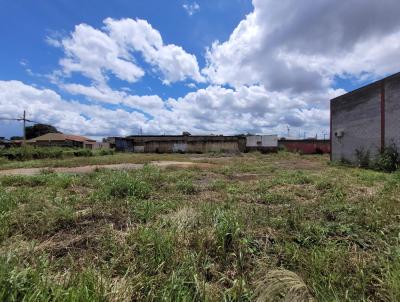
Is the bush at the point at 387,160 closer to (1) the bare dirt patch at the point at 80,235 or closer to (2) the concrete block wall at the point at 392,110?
(2) the concrete block wall at the point at 392,110

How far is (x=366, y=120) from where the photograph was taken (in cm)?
1602

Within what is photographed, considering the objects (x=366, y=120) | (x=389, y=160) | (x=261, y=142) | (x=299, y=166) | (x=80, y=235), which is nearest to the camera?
(x=80, y=235)

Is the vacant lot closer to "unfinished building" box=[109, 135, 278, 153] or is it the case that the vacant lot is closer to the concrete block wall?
the concrete block wall

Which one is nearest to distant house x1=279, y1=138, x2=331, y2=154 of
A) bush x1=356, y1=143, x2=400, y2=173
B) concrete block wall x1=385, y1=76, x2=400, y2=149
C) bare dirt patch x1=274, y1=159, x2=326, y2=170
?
bare dirt patch x1=274, y1=159, x2=326, y2=170

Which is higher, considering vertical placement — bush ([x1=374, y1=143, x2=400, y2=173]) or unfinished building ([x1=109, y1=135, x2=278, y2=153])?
unfinished building ([x1=109, y1=135, x2=278, y2=153])

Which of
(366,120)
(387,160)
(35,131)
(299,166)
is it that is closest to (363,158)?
(366,120)

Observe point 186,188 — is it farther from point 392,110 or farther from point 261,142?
point 261,142

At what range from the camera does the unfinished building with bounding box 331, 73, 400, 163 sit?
13.8 m

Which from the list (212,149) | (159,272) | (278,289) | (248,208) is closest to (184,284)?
(159,272)

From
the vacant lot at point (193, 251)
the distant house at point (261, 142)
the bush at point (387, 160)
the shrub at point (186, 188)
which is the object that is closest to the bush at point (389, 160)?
the bush at point (387, 160)

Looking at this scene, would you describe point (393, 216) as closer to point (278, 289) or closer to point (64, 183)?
point (278, 289)

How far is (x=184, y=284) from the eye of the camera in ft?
7.82

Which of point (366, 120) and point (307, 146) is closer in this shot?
point (366, 120)

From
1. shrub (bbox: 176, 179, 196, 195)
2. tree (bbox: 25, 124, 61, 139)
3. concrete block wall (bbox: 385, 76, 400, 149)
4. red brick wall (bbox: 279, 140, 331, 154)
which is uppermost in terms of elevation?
tree (bbox: 25, 124, 61, 139)
